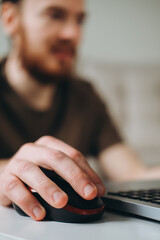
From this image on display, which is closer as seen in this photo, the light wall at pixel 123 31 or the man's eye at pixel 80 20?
the man's eye at pixel 80 20

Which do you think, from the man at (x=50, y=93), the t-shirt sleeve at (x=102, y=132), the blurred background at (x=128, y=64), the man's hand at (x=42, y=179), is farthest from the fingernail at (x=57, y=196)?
the blurred background at (x=128, y=64)

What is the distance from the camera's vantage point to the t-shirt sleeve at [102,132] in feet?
5.19

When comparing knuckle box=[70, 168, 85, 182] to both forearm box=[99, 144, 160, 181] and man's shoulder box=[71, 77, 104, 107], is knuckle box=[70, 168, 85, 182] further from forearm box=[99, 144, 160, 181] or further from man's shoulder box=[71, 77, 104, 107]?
man's shoulder box=[71, 77, 104, 107]

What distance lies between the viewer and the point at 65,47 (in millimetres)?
1699

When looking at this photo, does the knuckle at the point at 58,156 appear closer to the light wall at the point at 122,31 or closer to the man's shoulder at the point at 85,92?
the man's shoulder at the point at 85,92

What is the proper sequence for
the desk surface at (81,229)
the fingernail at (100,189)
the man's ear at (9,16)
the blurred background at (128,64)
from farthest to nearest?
the blurred background at (128,64) → the man's ear at (9,16) → the fingernail at (100,189) → the desk surface at (81,229)

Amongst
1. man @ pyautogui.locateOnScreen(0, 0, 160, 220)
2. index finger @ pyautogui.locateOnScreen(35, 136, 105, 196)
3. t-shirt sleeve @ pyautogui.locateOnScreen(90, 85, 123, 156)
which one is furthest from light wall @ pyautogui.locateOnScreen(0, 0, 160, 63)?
index finger @ pyautogui.locateOnScreen(35, 136, 105, 196)

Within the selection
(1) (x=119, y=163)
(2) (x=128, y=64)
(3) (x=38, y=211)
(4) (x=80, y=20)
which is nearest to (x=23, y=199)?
(3) (x=38, y=211)

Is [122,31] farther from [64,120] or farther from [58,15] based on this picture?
[64,120]

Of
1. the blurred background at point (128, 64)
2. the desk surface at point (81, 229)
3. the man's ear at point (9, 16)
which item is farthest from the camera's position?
the blurred background at point (128, 64)

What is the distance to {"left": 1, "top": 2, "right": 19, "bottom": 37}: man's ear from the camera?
5.04 feet

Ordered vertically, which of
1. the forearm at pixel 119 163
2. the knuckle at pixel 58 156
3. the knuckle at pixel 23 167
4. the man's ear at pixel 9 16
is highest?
the man's ear at pixel 9 16

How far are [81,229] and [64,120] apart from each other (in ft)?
4.13

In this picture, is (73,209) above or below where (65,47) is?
above
